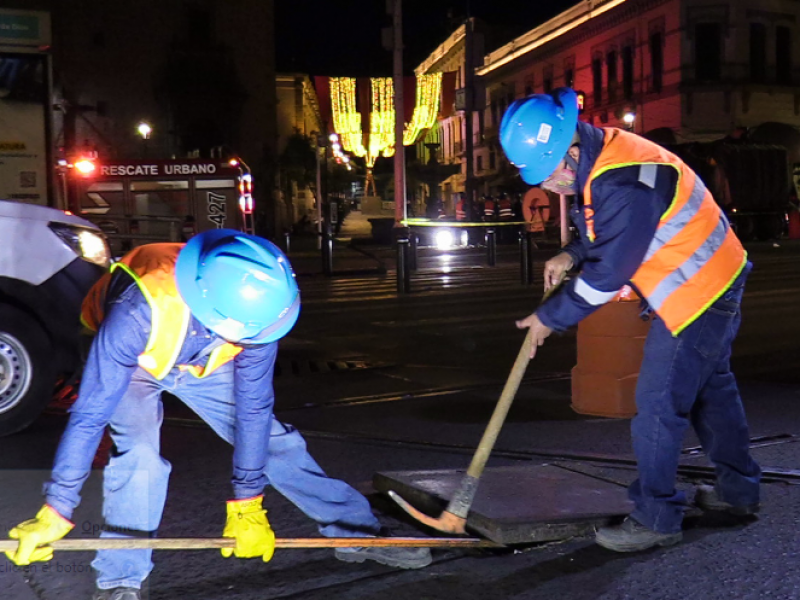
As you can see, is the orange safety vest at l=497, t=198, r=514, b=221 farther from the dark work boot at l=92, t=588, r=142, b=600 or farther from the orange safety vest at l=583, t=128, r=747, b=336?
the dark work boot at l=92, t=588, r=142, b=600

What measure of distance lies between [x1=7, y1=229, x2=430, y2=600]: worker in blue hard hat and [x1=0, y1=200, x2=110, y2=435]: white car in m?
2.78

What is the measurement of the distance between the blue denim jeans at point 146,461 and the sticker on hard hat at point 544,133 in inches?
60.1

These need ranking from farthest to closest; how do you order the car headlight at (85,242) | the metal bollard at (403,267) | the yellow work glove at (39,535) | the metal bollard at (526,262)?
1. the metal bollard at (526,262)
2. the metal bollard at (403,267)
3. the car headlight at (85,242)
4. the yellow work glove at (39,535)

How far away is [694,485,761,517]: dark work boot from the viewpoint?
444 centimetres

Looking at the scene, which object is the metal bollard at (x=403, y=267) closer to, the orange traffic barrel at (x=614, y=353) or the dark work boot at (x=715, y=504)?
the orange traffic barrel at (x=614, y=353)

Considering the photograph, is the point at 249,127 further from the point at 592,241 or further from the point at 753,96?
the point at 592,241

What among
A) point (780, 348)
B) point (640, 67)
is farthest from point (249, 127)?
point (780, 348)

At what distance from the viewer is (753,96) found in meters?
45.0

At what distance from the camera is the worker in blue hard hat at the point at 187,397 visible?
3.18 m

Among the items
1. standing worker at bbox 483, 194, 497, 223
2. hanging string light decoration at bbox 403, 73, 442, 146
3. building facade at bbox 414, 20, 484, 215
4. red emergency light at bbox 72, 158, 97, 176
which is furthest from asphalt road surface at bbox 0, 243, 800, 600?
building facade at bbox 414, 20, 484, 215

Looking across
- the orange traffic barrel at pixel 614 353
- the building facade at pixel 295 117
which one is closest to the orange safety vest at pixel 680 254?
the orange traffic barrel at pixel 614 353

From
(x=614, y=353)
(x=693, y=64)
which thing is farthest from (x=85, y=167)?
(x=693, y=64)

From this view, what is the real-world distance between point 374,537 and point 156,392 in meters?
1.01

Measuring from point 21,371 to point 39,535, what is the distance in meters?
3.53
